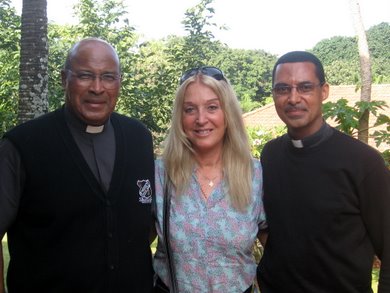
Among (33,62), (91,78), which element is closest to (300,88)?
(91,78)

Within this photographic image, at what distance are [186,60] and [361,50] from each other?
3182 millimetres

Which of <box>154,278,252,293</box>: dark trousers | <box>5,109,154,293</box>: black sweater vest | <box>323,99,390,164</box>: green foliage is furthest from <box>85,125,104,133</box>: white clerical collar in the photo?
<box>323,99,390,164</box>: green foliage

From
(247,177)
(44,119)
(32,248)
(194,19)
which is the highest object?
(194,19)

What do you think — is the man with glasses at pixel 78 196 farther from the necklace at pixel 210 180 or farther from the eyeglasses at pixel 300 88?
the eyeglasses at pixel 300 88

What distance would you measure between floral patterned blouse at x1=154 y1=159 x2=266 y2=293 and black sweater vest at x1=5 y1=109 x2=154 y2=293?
302 mm

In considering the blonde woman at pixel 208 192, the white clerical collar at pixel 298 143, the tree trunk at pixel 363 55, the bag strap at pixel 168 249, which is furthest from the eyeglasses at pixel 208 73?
the tree trunk at pixel 363 55

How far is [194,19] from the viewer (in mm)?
9352

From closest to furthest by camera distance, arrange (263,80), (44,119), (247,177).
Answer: (44,119) < (247,177) < (263,80)

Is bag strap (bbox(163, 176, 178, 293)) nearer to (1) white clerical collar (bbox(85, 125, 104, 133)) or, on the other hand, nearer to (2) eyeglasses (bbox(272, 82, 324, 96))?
(1) white clerical collar (bbox(85, 125, 104, 133))

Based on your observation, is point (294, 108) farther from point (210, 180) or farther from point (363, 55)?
point (363, 55)

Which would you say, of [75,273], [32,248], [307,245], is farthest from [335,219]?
[32,248]

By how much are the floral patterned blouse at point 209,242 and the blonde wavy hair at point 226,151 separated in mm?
87

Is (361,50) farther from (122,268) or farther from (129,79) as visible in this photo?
(122,268)

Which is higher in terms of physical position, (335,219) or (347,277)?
(335,219)
